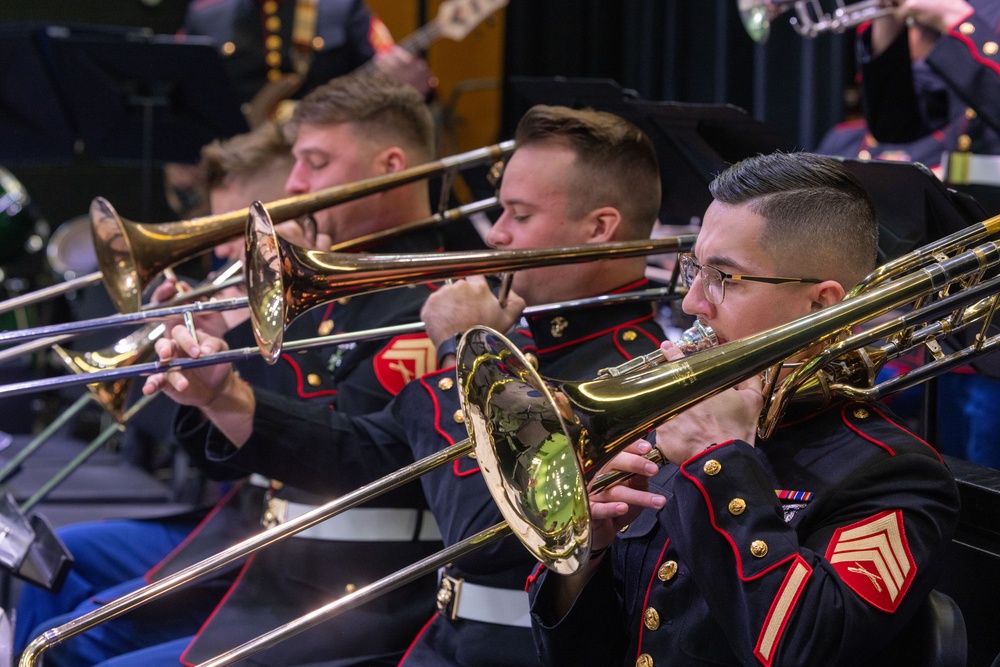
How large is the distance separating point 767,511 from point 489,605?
74 centimetres

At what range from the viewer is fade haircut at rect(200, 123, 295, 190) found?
3197 millimetres

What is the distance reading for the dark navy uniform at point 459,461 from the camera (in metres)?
1.82

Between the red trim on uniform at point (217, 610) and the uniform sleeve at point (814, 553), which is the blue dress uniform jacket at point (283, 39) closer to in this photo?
the red trim on uniform at point (217, 610)

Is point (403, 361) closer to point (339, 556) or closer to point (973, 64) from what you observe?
point (339, 556)

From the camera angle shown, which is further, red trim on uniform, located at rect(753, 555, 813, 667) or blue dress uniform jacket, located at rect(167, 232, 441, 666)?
blue dress uniform jacket, located at rect(167, 232, 441, 666)

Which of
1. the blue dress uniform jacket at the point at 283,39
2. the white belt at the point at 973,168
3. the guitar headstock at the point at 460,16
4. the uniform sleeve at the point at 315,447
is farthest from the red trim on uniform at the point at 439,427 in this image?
the guitar headstock at the point at 460,16

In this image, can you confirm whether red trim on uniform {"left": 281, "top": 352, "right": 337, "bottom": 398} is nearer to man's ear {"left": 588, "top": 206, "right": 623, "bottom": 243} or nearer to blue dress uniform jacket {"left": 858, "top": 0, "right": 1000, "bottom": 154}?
man's ear {"left": 588, "top": 206, "right": 623, "bottom": 243}

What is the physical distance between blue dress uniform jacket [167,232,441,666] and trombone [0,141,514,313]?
27cm

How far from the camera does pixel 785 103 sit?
15.6 ft

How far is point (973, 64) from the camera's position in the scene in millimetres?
2459

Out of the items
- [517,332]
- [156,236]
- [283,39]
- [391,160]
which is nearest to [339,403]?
[517,332]

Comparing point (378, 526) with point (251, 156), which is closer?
point (378, 526)

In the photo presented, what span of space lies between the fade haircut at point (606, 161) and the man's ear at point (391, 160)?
0.66 m

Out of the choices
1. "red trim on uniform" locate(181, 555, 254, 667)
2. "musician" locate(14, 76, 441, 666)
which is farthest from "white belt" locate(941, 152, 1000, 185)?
"red trim on uniform" locate(181, 555, 254, 667)
